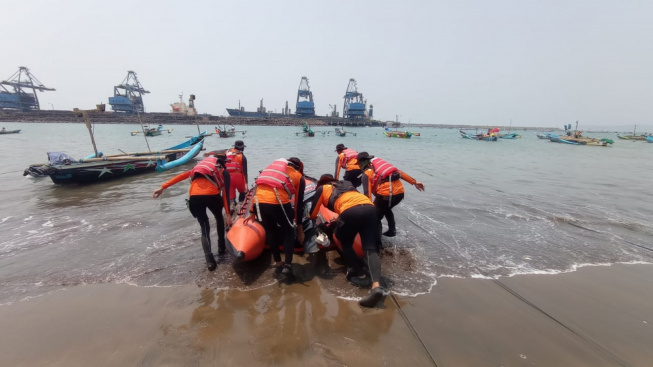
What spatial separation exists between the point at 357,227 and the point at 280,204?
113 centimetres

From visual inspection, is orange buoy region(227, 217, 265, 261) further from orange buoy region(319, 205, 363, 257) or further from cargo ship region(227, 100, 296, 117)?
cargo ship region(227, 100, 296, 117)

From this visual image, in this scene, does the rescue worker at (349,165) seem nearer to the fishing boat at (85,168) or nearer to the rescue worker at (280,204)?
the rescue worker at (280,204)

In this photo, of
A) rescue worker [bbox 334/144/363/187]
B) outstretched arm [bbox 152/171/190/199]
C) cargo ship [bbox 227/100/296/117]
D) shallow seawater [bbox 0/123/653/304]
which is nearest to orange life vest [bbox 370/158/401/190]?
shallow seawater [bbox 0/123/653/304]

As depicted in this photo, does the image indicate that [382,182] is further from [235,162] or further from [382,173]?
[235,162]

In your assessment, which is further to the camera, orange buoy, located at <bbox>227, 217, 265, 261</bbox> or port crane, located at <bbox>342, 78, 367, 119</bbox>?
port crane, located at <bbox>342, 78, 367, 119</bbox>

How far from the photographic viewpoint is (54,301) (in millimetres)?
3730

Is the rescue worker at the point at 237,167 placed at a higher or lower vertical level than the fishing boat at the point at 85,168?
higher

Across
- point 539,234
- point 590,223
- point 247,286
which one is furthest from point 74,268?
point 590,223

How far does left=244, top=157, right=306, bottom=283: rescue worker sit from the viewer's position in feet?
13.0

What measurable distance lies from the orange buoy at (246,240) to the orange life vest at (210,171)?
79 centimetres

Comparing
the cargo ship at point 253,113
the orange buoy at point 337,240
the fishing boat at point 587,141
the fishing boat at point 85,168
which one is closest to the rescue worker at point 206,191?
the orange buoy at point 337,240

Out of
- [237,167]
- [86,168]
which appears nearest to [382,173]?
[237,167]

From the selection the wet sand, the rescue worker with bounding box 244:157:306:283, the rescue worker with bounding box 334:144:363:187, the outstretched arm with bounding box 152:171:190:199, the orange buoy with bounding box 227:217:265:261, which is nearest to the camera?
the wet sand

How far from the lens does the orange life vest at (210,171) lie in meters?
4.44
